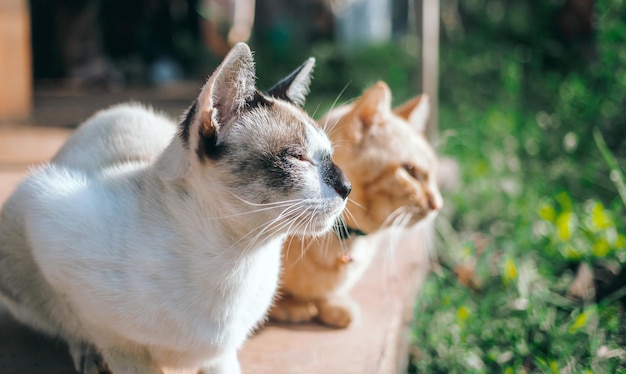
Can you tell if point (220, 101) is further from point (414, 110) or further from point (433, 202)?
point (414, 110)

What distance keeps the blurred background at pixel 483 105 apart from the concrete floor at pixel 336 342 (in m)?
0.14

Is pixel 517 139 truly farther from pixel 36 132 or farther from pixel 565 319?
pixel 36 132

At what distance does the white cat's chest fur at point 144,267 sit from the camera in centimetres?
163

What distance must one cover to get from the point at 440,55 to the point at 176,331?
6241 mm

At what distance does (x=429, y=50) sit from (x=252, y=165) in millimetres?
3054

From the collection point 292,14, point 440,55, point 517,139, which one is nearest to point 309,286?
point 517,139

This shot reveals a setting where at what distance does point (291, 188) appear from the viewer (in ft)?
5.40

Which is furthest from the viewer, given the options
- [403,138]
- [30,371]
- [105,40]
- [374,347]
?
[105,40]

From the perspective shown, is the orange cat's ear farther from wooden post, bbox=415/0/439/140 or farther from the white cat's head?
wooden post, bbox=415/0/439/140

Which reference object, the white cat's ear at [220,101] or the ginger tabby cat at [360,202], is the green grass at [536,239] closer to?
the ginger tabby cat at [360,202]

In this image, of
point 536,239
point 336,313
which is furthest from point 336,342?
point 536,239

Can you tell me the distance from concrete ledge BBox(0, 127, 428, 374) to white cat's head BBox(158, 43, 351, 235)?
605 millimetres

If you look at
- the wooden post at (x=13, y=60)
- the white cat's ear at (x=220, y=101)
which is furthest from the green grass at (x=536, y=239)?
the wooden post at (x=13, y=60)

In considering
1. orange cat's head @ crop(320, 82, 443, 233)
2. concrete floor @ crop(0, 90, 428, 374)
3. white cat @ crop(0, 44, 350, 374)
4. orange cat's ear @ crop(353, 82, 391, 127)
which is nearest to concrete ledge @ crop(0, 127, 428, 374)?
concrete floor @ crop(0, 90, 428, 374)
